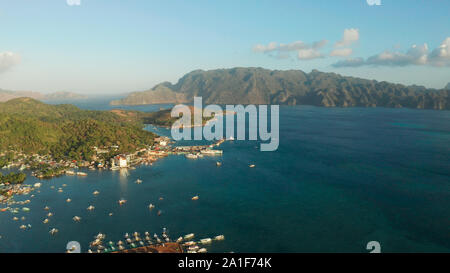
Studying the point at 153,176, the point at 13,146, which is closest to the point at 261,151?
the point at 153,176

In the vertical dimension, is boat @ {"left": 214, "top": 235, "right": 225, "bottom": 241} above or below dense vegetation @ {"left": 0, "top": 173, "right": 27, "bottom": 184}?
below

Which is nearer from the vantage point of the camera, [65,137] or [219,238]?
[219,238]

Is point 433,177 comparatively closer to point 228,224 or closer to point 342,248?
point 342,248

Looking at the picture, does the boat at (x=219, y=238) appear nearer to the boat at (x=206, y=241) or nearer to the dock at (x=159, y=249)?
the boat at (x=206, y=241)

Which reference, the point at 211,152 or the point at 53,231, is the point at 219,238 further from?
the point at 211,152

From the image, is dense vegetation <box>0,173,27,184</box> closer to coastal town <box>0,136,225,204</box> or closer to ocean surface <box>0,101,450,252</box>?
coastal town <box>0,136,225,204</box>

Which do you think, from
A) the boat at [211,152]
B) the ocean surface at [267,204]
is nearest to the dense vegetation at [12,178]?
the ocean surface at [267,204]

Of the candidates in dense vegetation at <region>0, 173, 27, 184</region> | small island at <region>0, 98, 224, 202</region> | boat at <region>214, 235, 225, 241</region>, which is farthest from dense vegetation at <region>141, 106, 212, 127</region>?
boat at <region>214, 235, 225, 241</region>

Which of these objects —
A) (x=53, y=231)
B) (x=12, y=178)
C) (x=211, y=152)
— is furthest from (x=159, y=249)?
(x=211, y=152)
